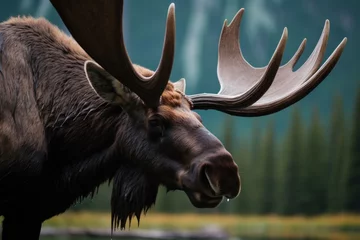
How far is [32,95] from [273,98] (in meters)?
0.90

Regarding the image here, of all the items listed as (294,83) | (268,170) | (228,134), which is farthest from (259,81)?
(268,170)

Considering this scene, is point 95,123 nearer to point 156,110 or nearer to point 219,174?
point 156,110

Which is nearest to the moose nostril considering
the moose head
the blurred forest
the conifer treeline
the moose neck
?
the moose head

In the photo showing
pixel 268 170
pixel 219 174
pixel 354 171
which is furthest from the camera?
pixel 268 170

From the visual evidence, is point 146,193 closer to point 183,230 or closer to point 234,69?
point 234,69

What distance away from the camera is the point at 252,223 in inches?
227

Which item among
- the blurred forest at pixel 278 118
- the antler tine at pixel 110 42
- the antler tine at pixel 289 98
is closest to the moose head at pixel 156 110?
the antler tine at pixel 110 42

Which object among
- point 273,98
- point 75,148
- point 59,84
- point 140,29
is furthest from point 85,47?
point 140,29

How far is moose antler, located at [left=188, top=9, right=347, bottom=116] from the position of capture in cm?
227

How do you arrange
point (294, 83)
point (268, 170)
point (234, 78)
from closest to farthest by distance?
point (294, 83), point (234, 78), point (268, 170)

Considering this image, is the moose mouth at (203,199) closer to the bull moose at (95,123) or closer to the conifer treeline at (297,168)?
the bull moose at (95,123)

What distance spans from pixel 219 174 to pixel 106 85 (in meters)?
0.51

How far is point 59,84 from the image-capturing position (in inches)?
88.4

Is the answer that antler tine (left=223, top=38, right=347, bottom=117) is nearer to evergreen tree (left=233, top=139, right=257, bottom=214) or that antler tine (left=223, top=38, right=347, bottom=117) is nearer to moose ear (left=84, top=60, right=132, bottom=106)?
moose ear (left=84, top=60, right=132, bottom=106)
